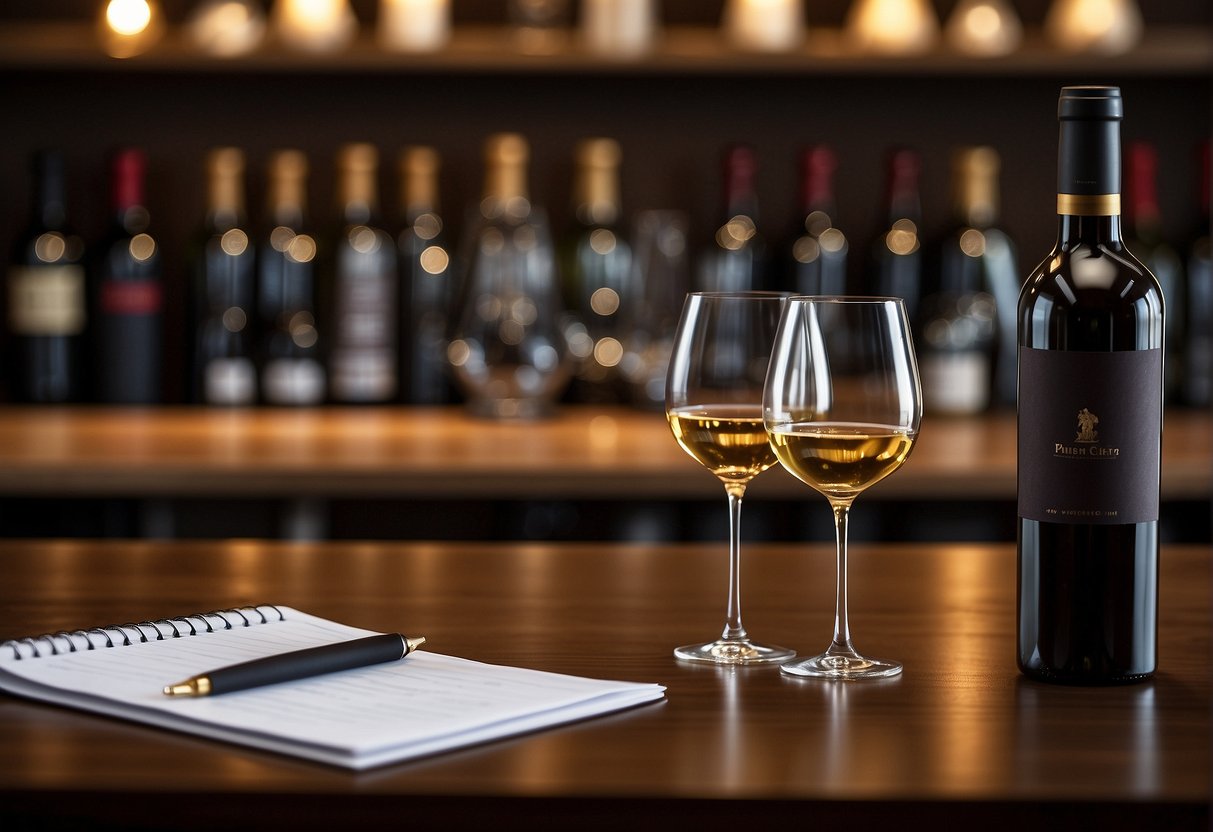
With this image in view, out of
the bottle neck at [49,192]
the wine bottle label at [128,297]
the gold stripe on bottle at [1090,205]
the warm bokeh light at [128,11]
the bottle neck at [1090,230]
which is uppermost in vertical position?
the warm bokeh light at [128,11]

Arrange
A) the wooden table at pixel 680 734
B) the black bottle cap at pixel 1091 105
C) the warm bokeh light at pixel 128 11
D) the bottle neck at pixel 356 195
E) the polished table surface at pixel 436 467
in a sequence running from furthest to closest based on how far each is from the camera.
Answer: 1. the bottle neck at pixel 356 195
2. the polished table surface at pixel 436 467
3. the warm bokeh light at pixel 128 11
4. the black bottle cap at pixel 1091 105
5. the wooden table at pixel 680 734

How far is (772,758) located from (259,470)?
3.75 ft

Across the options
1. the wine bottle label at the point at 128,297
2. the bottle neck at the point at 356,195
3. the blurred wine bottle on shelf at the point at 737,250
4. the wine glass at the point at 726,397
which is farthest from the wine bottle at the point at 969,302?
the wine glass at the point at 726,397

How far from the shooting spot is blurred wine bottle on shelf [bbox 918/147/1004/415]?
6.75 ft

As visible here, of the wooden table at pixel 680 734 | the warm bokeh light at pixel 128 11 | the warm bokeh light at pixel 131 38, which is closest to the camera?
the wooden table at pixel 680 734

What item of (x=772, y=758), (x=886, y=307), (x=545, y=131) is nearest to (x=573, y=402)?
(x=545, y=131)

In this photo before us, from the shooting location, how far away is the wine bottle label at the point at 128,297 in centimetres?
214

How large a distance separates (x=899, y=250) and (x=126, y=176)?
1040 mm

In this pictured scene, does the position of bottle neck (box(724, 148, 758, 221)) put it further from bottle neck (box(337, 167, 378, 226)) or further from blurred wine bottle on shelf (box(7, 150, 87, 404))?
blurred wine bottle on shelf (box(7, 150, 87, 404))

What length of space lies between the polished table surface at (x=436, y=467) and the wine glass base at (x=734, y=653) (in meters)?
0.82

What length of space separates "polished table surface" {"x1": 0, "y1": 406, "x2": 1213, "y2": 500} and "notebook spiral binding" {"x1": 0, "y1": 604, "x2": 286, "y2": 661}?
2.75 feet

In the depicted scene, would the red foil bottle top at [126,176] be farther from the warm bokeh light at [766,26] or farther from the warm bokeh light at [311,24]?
the warm bokeh light at [766,26]

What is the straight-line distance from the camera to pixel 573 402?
2281 millimetres

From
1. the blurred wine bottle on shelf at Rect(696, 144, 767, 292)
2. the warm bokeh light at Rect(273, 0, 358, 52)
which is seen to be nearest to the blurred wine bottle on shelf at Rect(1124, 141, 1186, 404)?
the blurred wine bottle on shelf at Rect(696, 144, 767, 292)
